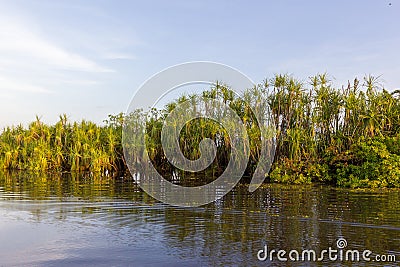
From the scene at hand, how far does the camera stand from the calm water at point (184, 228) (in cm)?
760

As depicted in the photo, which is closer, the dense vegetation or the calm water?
the calm water

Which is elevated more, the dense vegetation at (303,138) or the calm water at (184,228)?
the dense vegetation at (303,138)

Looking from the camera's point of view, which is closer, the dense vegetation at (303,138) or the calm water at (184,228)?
the calm water at (184,228)

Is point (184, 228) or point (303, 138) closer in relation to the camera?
point (184, 228)

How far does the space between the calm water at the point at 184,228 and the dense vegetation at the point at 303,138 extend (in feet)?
12.6

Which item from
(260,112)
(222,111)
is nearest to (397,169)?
(260,112)

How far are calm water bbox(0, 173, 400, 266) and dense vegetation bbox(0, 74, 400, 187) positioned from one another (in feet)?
12.6

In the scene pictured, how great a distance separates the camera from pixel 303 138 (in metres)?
21.0

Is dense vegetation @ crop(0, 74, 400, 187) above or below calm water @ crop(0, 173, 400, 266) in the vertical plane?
above

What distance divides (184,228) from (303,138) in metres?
12.6

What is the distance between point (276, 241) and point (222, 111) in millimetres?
16566

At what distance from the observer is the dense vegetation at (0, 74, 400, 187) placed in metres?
19.0

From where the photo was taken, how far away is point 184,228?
9758mm

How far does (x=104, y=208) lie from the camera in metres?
12.6
